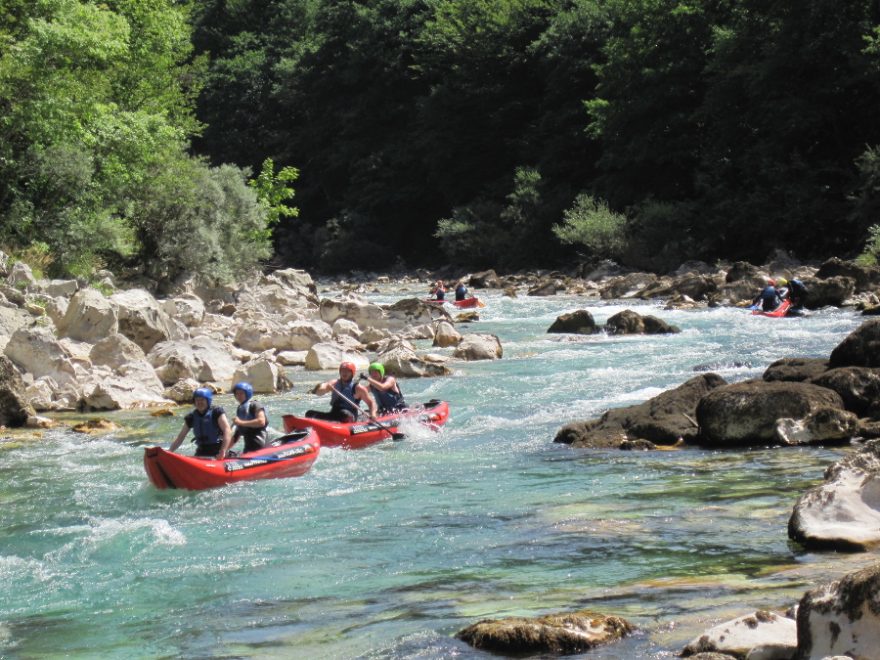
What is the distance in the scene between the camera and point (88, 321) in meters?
17.1

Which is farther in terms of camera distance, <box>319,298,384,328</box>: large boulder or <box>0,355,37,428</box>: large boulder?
<box>319,298,384,328</box>: large boulder

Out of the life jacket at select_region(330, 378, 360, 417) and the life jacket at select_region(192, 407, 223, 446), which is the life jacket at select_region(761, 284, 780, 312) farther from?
the life jacket at select_region(192, 407, 223, 446)

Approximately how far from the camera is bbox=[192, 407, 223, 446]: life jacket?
36.3ft

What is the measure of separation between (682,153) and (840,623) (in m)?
37.3

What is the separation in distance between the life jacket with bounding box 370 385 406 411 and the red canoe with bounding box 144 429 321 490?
1.74m

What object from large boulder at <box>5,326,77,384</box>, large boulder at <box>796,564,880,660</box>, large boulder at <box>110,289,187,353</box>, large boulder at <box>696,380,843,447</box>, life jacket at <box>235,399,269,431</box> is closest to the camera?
large boulder at <box>796,564,880,660</box>

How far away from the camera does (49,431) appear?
13.3 metres

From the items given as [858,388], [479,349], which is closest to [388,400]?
[858,388]

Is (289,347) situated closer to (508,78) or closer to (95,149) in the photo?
(95,149)

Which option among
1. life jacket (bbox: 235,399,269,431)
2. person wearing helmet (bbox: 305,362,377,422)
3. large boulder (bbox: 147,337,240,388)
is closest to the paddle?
person wearing helmet (bbox: 305,362,377,422)

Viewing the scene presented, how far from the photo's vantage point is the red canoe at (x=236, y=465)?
9898 mm

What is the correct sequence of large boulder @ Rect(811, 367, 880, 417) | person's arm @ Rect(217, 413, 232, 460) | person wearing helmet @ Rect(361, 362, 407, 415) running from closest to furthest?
1. person's arm @ Rect(217, 413, 232, 460)
2. large boulder @ Rect(811, 367, 880, 417)
3. person wearing helmet @ Rect(361, 362, 407, 415)

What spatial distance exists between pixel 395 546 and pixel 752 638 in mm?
3358

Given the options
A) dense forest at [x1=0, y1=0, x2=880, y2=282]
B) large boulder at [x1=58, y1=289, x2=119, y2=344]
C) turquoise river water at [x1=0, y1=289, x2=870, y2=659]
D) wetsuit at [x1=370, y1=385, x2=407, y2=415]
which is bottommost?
turquoise river water at [x1=0, y1=289, x2=870, y2=659]
